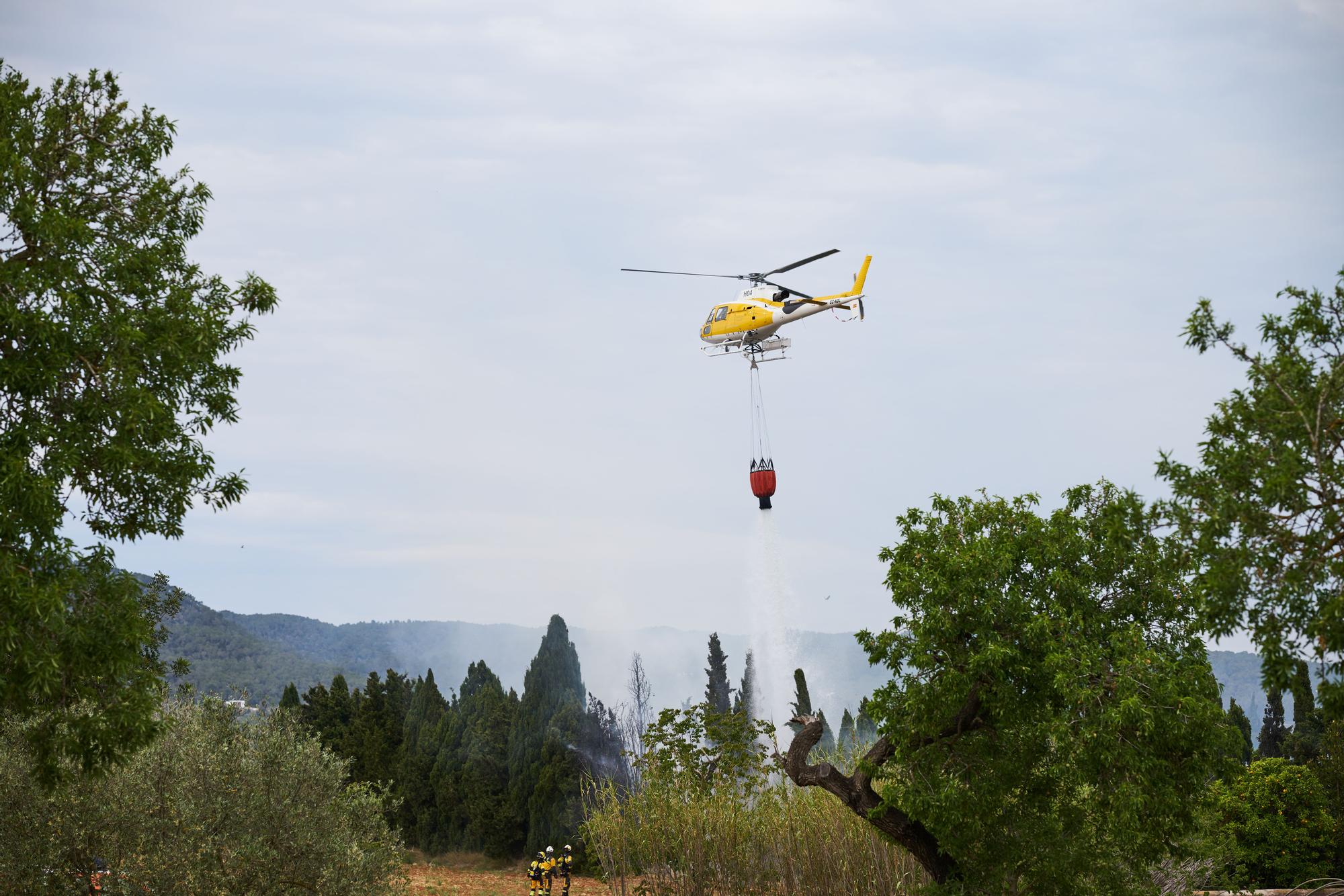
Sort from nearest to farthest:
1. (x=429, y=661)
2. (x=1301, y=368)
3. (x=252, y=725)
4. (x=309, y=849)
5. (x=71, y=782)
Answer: (x=1301, y=368), (x=71, y=782), (x=309, y=849), (x=252, y=725), (x=429, y=661)

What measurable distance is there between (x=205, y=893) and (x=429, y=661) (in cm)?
11993

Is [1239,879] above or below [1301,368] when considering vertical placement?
below

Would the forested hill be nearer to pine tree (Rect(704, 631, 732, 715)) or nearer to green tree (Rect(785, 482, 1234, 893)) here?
pine tree (Rect(704, 631, 732, 715))

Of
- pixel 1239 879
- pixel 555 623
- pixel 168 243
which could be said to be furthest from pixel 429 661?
pixel 168 243

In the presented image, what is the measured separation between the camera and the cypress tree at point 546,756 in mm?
39875

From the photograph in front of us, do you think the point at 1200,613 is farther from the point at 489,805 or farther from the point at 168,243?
the point at 489,805

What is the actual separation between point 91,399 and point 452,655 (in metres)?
123

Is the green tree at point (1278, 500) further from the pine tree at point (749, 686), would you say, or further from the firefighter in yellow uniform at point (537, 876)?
the pine tree at point (749, 686)

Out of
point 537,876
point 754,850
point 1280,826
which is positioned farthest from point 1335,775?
point 537,876

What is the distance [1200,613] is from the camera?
11.4m

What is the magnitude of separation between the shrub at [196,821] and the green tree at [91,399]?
11.5ft

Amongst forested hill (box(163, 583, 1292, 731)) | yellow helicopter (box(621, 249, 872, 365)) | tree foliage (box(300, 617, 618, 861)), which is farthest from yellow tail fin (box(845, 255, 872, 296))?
forested hill (box(163, 583, 1292, 731))

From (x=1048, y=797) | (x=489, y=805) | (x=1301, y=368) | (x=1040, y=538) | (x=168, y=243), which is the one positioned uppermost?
(x=168, y=243)

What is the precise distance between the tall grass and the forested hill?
2193 inches
